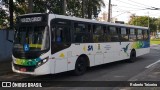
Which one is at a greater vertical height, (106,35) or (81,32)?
(81,32)

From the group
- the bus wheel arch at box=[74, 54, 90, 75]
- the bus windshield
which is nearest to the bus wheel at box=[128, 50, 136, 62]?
the bus wheel arch at box=[74, 54, 90, 75]

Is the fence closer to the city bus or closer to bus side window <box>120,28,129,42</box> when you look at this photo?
the city bus

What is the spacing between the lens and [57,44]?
1148 centimetres

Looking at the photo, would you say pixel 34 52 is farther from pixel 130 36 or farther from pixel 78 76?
pixel 130 36

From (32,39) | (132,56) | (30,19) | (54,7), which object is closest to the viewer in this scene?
(32,39)

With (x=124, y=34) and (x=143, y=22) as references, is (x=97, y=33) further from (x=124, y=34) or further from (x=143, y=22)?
(x=143, y=22)

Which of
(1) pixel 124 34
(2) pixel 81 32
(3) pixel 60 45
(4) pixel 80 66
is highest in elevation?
(2) pixel 81 32

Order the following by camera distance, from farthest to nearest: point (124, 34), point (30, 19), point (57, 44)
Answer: point (124, 34), point (30, 19), point (57, 44)

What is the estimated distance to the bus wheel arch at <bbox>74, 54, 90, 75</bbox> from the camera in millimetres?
12964

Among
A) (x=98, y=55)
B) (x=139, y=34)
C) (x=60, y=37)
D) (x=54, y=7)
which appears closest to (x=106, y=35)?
(x=98, y=55)

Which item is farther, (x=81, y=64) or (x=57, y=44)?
(x=81, y=64)

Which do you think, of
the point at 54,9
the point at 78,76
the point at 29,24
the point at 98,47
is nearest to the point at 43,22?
the point at 29,24

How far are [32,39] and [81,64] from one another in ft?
10.4

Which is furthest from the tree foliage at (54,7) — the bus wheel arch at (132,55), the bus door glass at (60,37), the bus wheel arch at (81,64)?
the bus door glass at (60,37)
